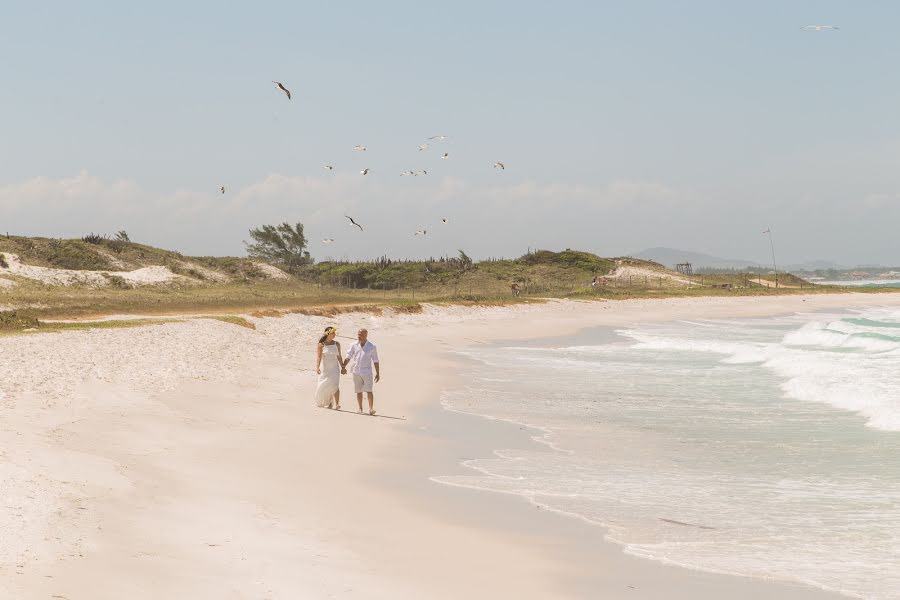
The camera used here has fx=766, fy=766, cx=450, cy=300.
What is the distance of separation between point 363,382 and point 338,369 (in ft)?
2.36

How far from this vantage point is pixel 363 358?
49.3 ft

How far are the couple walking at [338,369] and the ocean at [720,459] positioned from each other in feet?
7.32

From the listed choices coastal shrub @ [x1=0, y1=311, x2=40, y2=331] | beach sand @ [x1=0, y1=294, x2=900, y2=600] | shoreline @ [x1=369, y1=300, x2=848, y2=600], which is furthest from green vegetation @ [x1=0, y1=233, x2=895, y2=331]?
shoreline @ [x1=369, y1=300, x2=848, y2=600]

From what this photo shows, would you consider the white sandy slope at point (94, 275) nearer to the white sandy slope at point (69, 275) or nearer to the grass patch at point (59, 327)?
the white sandy slope at point (69, 275)

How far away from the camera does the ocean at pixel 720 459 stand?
7.52 metres

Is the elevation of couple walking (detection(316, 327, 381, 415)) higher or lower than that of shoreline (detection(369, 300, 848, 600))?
higher

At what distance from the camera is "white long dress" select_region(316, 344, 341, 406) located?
15164mm

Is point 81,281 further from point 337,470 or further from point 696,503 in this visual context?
point 696,503

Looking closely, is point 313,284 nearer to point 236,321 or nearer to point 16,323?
point 236,321

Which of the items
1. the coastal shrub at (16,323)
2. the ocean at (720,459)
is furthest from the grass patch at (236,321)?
the ocean at (720,459)

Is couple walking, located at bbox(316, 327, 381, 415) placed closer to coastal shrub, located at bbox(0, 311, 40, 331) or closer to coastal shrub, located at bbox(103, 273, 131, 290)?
coastal shrub, located at bbox(0, 311, 40, 331)

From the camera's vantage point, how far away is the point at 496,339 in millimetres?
36094

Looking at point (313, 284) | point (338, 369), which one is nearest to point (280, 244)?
point (313, 284)

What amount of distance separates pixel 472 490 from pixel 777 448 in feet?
18.7
